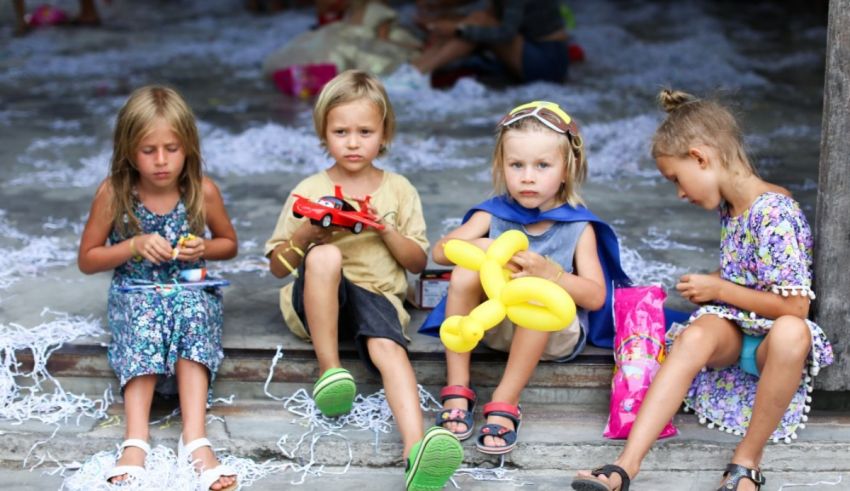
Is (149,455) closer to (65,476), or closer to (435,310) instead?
(65,476)

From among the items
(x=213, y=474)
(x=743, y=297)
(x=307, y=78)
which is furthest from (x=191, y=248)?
(x=307, y=78)

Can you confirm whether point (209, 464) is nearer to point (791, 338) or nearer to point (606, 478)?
point (606, 478)

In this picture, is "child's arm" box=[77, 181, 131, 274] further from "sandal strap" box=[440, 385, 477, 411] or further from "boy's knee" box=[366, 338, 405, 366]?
"sandal strap" box=[440, 385, 477, 411]

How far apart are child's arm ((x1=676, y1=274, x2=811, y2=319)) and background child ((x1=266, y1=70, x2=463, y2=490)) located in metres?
0.80

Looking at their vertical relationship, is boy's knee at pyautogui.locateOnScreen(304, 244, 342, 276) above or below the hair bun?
below

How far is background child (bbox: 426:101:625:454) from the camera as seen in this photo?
3221mm

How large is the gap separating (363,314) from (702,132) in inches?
41.9

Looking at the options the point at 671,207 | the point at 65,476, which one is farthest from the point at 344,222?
the point at 671,207

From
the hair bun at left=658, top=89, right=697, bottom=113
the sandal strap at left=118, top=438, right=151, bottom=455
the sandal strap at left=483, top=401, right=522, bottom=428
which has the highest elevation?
the hair bun at left=658, top=89, right=697, bottom=113

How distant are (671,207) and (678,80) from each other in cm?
260

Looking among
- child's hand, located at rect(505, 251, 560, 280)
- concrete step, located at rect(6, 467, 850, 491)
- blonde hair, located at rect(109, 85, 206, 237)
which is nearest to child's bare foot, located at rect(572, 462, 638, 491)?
concrete step, located at rect(6, 467, 850, 491)

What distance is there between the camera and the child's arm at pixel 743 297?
Result: 3115 millimetres

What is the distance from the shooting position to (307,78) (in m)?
7.03

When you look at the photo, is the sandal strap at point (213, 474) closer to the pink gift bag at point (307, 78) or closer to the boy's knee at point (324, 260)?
the boy's knee at point (324, 260)
